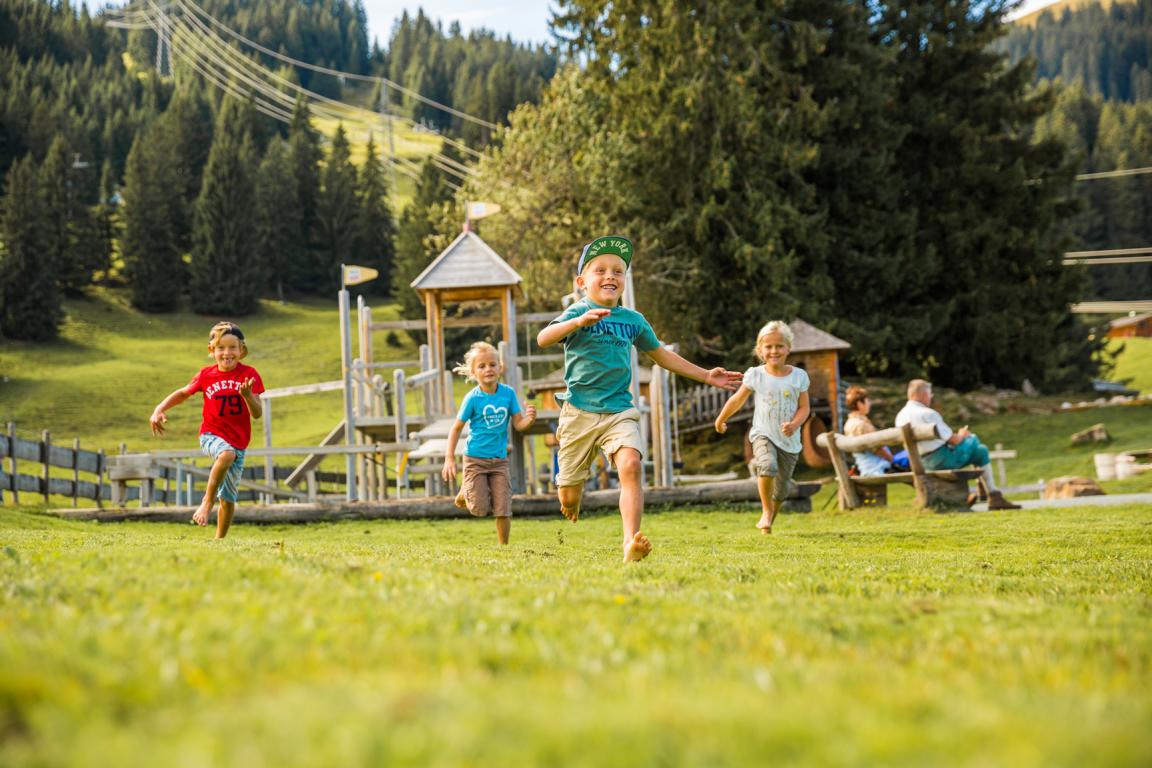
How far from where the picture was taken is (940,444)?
1534cm

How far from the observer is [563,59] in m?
40.3

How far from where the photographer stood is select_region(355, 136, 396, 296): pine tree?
88.6 meters

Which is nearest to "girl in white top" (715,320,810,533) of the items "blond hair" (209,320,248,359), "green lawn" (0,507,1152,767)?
"blond hair" (209,320,248,359)

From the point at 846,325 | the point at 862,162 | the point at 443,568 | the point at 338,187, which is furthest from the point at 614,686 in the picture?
the point at 338,187

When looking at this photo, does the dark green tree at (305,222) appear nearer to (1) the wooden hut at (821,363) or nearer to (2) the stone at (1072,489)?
(1) the wooden hut at (821,363)

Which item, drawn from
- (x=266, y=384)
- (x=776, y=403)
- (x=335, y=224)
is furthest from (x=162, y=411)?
(x=335, y=224)

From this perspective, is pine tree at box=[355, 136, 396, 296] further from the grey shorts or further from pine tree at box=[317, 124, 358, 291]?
the grey shorts

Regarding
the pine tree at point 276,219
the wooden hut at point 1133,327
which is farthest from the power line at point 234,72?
the wooden hut at point 1133,327

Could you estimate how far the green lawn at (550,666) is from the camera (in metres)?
2.38

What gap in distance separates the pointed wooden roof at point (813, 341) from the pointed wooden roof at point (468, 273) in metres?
10.9

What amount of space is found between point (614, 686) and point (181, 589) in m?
2.26

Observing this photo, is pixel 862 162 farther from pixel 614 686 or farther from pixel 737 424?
pixel 614 686

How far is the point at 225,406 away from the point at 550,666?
26.5 feet

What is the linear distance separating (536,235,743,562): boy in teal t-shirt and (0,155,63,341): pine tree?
6269cm
